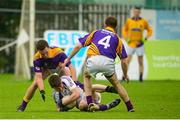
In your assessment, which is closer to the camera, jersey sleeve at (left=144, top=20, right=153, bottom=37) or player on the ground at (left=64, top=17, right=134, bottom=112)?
player on the ground at (left=64, top=17, right=134, bottom=112)

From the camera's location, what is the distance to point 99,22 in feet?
117

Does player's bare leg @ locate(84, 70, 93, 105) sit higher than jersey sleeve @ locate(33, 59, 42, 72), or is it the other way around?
jersey sleeve @ locate(33, 59, 42, 72)

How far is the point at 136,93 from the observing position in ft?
84.7

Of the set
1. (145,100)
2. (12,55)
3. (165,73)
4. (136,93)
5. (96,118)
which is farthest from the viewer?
Result: (12,55)

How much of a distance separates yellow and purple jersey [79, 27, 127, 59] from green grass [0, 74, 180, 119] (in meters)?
1.18

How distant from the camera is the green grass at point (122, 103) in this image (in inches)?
746

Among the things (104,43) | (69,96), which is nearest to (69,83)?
(69,96)

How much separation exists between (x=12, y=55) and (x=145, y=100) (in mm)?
16668

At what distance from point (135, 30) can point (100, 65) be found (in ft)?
38.5

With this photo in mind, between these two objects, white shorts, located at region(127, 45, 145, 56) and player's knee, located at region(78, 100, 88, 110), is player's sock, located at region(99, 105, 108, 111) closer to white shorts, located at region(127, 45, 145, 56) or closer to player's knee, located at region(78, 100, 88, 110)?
player's knee, located at region(78, 100, 88, 110)

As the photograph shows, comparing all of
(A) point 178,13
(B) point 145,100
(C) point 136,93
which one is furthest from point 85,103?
(A) point 178,13

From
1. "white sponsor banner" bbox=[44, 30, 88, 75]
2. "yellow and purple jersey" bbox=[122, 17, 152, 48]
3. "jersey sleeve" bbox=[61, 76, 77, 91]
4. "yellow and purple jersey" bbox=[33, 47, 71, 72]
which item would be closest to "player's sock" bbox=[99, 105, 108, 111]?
"jersey sleeve" bbox=[61, 76, 77, 91]

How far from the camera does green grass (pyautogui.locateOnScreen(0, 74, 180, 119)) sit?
18953 mm

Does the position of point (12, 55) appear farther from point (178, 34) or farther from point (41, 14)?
point (178, 34)
